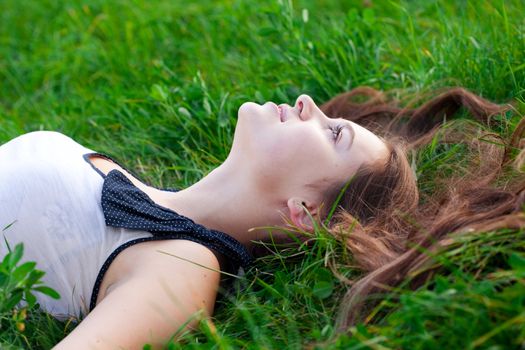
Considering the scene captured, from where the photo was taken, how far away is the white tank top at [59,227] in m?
2.60

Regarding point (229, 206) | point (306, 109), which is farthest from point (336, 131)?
point (229, 206)

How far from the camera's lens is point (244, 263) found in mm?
2779

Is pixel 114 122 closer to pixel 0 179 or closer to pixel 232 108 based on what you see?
pixel 232 108

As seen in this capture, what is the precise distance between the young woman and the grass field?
5.1 inches

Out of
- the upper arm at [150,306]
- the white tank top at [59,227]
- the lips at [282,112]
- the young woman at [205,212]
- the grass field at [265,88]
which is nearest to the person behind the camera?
the grass field at [265,88]

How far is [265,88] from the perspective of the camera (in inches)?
146

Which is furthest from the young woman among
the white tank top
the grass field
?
the grass field

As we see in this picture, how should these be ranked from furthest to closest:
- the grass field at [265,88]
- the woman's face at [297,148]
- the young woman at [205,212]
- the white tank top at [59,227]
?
the woman's face at [297,148]
the white tank top at [59,227]
the young woman at [205,212]
the grass field at [265,88]

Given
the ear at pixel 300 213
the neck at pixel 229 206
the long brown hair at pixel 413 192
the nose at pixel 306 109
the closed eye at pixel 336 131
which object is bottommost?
the long brown hair at pixel 413 192

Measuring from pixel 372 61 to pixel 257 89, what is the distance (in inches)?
23.6

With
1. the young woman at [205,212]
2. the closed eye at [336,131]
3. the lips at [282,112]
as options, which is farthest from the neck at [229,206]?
the closed eye at [336,131]

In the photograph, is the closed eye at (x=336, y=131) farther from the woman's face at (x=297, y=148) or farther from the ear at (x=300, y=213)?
the ear at (x=300, y=213)

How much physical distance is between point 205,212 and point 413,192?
793 millimetres

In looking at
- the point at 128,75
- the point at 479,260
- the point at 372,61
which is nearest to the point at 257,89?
the point at 372,61
